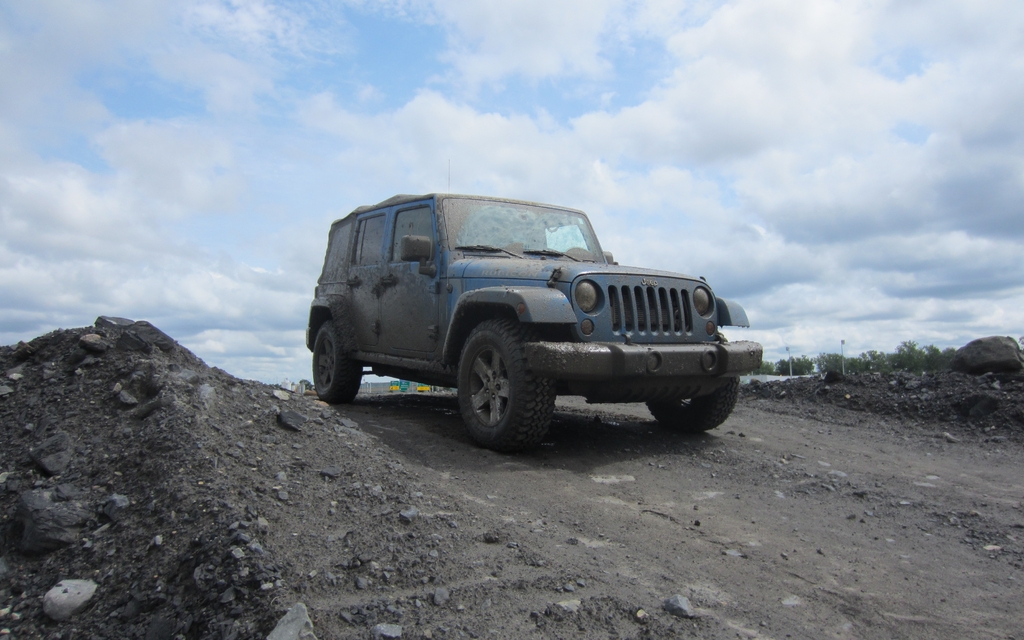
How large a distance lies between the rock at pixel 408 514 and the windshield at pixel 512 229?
2.95 m

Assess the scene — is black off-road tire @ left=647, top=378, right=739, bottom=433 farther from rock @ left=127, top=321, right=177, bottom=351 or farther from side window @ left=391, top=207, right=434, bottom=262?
rock @ left=127, top=321, right=177, bottom=351

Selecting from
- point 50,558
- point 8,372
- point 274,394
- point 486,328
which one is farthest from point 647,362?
point 8,372

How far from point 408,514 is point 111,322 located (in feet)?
9.88

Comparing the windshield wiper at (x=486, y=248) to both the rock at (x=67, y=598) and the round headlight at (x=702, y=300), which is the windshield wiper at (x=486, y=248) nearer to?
the round headlight at (x=702, y=300)

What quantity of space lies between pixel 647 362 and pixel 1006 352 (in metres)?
7.44

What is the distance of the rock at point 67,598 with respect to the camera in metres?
3.02

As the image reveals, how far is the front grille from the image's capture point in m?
5.30

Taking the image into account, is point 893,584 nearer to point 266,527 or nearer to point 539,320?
point 539,320

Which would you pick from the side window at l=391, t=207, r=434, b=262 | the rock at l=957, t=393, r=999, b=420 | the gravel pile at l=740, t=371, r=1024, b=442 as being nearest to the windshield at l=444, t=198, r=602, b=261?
the side window at l=391, t=207, r=434, b=262

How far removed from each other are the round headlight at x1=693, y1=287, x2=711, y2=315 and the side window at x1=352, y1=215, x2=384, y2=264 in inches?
125

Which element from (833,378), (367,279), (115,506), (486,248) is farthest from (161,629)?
(833,378)

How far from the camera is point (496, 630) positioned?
267 centimetres

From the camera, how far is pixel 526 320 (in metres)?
4.92

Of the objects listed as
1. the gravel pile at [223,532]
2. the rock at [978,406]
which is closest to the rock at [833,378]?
the rock at [978,406]
